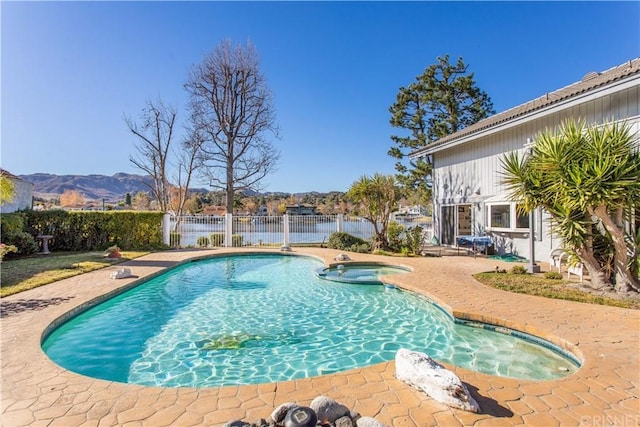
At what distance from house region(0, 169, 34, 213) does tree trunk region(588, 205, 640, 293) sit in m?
22.1

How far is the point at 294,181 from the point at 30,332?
22354 millimetres

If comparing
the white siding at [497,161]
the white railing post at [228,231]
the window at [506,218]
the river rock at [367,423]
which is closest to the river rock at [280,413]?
the river rock at [367,423]

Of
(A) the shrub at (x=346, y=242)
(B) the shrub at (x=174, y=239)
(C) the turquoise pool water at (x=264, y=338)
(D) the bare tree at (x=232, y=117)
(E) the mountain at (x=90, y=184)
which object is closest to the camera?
(C) the turquoise pool water at (x=264, y=338)

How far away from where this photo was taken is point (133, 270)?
36.3ft

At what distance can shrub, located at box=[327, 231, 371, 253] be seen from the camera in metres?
16.8

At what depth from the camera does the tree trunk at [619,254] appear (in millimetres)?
7211

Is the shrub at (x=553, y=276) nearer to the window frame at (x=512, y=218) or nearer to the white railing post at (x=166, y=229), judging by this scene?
the window frame at (x=512, y=218)

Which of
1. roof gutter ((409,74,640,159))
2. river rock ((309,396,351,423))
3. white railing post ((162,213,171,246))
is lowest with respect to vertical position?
river rock ((309,396,351,423))

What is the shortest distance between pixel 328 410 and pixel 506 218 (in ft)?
43.4

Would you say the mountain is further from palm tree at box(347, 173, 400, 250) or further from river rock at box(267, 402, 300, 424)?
river rock at box(267, 402, 300, 424)

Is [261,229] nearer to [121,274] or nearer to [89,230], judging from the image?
[89,230]

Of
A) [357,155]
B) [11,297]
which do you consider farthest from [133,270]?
[357,155]

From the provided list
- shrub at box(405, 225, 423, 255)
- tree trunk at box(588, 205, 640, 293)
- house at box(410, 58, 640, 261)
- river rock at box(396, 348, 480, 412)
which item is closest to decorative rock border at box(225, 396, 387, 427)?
river rock at box(396, 348, 480, 412)

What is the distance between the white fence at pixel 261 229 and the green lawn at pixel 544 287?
9.27m
